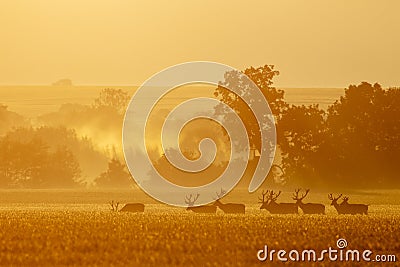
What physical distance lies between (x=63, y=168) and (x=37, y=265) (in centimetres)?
6251

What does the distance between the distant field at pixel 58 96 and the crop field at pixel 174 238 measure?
101 metres

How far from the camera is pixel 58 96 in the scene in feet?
525

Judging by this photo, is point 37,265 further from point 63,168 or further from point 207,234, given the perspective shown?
point 63,168

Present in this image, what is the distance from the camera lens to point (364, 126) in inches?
3019

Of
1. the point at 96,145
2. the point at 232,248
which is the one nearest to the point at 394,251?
the point at 232,248

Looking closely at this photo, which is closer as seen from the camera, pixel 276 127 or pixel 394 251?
pixel 394 251

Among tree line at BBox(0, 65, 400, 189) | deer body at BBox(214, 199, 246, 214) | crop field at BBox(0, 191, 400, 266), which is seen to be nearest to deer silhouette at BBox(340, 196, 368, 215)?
crop field at BBox(0, 191, 400, 266)

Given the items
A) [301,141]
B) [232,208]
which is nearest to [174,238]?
[232,208]

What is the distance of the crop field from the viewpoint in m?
24.7

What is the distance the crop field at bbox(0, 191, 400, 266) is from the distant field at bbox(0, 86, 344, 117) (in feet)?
331

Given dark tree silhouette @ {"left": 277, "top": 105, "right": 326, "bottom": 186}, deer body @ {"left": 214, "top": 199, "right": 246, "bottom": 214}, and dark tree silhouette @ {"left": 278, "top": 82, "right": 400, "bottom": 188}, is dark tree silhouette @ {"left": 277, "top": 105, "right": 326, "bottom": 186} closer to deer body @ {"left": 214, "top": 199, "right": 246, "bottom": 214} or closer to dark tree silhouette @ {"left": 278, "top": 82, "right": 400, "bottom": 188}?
dark tree silhouette @ {"left": 278, "top": 82, "right": 400, "bottom": 188}

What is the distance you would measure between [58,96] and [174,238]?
13276cm

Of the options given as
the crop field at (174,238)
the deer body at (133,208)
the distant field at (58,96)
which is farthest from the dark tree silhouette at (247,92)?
the distant field at (58,96)

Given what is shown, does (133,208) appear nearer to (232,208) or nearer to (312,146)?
(232,208)
